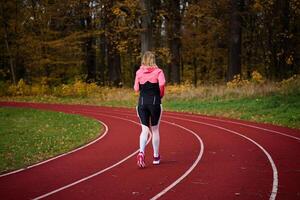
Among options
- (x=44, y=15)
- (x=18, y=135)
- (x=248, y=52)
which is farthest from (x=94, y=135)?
(x=248, y=52)

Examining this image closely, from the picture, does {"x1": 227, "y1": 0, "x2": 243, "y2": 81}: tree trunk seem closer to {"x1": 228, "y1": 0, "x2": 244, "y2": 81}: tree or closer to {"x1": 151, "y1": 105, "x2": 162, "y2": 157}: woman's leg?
{"x1": 228, "y1": 0, "x2": 244, "y2": 81}: tree

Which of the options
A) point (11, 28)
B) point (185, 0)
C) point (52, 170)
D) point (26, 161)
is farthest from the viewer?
point (11, 28)

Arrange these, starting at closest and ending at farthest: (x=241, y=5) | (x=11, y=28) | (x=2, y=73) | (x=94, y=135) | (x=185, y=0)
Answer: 1. (x=94, y=135)
2. (x=241, y=5)
3. (x=185, y=0)
4. (x=11, y=28)
5. (x=2, y=73)

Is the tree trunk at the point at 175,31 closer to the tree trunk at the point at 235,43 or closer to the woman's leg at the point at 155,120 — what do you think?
the tree trunk at the point at 235,43

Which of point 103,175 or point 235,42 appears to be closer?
point 103,175

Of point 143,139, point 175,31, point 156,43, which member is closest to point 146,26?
point 175,31

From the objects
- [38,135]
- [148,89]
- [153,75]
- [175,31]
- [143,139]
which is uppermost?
[175,31]

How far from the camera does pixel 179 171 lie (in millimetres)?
9219

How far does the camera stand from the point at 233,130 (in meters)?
15.6

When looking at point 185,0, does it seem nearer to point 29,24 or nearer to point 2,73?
point 29,24

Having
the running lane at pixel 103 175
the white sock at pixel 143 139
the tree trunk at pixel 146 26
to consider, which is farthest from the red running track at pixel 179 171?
the tree trunk at pixel 146 26

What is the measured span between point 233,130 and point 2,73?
31.8m

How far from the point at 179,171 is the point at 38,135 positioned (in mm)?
7943

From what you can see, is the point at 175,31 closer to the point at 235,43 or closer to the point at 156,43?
the point at 235,43
